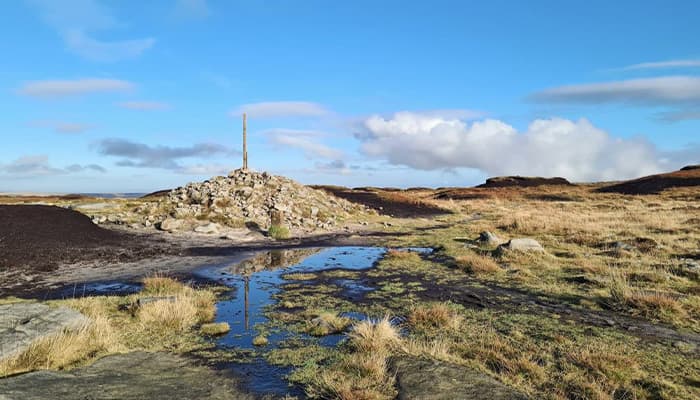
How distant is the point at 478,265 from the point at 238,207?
2125 cm

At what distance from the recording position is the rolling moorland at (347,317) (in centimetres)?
684

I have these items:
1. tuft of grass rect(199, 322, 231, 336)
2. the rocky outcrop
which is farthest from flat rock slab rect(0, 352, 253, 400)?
the rocky outcrop

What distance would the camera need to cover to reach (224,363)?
779cm

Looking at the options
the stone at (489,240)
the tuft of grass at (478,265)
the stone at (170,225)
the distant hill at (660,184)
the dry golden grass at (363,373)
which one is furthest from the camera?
the distant hill at (660,184)

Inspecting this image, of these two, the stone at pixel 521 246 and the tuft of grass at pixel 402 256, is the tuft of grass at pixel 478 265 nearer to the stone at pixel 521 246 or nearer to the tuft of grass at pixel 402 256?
the stone at pixel 521 246

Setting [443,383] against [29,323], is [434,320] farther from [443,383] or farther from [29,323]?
[29,323]

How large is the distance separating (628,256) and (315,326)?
14.8 meters

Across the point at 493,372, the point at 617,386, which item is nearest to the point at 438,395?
the point at 493,372

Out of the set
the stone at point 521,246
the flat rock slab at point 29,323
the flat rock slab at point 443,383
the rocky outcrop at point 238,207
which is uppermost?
the rocky outcrop at point 238,207

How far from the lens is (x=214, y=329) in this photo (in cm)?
936

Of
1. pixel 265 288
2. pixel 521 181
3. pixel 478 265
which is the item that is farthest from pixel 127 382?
pixel 521 181

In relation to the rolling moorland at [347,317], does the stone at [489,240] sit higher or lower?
higher

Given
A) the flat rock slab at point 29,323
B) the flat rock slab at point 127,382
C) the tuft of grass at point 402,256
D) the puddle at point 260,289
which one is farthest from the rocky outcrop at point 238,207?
the flat rock slab at point 127,382

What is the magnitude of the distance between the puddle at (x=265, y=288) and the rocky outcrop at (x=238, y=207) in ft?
30.3
